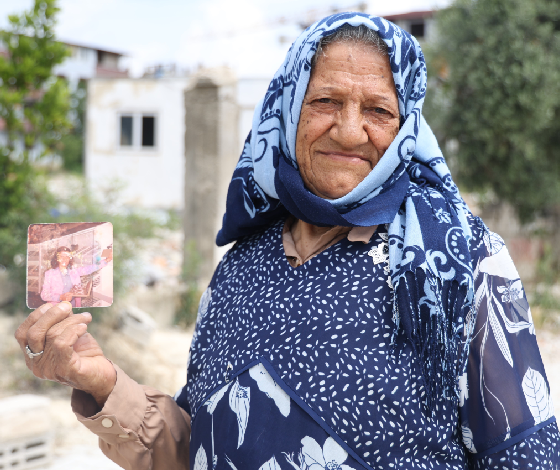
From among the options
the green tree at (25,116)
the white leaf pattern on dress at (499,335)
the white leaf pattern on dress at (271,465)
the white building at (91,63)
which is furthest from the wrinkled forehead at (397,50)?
the white building at (91,63)

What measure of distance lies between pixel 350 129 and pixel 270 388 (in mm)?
658

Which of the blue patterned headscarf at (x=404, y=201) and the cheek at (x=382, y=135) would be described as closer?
the blue patterned headscarf at (x=404, y=201)

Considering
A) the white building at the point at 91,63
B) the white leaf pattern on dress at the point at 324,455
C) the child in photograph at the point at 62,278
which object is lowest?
the white leaf pattern on dress at the point at 324,455

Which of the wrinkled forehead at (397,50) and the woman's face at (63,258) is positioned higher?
the wrinkled forehead at (397,50)

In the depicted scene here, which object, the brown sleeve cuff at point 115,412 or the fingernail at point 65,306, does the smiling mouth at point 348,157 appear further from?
the brown sleeve cuff at point 115,412

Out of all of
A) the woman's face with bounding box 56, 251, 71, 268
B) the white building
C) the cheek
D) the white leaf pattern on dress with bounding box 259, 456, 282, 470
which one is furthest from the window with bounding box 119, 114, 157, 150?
the white building

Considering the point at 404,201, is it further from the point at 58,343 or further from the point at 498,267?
the point at 58,343

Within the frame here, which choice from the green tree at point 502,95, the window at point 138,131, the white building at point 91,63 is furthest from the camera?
the white building at point 91,63

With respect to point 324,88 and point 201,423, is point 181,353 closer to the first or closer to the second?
point 201,423

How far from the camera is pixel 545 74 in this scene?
7695 mm

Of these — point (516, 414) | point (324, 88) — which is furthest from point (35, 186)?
point (516, 414)

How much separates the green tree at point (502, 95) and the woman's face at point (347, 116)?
23.7ft

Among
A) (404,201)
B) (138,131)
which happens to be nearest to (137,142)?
(138,131)

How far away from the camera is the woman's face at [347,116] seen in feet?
4.46
